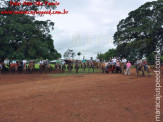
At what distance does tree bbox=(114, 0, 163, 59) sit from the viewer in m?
29.6

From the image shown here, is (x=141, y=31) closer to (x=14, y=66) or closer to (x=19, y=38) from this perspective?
(x=19, y=38)

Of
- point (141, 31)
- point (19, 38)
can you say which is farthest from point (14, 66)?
point (141, 31)

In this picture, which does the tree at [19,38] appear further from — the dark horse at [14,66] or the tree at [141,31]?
the tree at [141,31]

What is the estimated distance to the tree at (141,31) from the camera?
97.0 ft

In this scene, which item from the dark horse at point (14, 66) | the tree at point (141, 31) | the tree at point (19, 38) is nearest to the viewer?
the tree at point (19, 38)

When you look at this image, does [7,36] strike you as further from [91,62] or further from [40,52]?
[91,62]

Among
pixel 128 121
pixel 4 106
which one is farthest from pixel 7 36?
pixel 128 121

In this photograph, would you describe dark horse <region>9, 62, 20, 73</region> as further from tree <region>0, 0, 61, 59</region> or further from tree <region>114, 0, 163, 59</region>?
tree <region>114, 0, 163, 59</region>

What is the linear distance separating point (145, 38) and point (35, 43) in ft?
64.8

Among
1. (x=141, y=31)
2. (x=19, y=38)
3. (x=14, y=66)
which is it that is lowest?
(x=14, y=66)

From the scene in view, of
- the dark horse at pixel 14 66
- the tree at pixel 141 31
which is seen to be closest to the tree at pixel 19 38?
the dark horse at pixel 14 66

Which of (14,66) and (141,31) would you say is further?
(141,31)

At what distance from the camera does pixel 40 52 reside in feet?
76.7

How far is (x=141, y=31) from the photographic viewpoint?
29594mm
